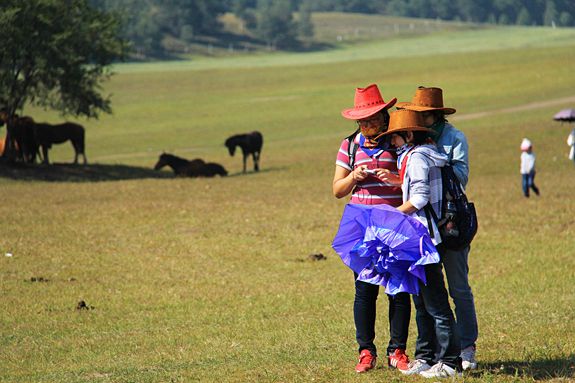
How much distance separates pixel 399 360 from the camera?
7906 millimetres

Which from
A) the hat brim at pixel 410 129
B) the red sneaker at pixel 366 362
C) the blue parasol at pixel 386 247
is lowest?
the red sneaker at pixel 366 362

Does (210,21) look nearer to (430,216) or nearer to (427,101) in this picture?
(427,101)

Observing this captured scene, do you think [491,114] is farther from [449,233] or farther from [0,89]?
[449,233]

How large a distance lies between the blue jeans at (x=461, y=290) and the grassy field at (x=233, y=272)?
12.1 inches

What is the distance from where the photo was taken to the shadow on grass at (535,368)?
7629mm

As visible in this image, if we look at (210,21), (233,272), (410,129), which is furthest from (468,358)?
(210,21)

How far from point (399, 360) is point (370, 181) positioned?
1402mm

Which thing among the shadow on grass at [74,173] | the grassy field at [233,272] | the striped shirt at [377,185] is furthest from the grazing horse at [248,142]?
the striped shirt at [377,185]

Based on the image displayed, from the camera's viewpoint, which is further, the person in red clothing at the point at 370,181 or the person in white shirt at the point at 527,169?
the person in white shirt at the point at 527,169

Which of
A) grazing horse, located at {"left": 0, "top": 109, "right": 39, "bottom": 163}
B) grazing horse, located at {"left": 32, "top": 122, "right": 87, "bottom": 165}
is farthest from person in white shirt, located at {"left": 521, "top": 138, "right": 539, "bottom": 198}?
grazing horse, located at {"left": 0, "top": 109, "right": 39, "bottom": 163}

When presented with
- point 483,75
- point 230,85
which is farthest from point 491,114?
point 230,85

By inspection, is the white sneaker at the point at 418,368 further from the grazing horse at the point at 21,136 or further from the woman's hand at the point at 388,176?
the grazing horse at the point at 21,136

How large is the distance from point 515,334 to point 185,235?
10.4 meters

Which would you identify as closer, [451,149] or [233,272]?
[451,149]
